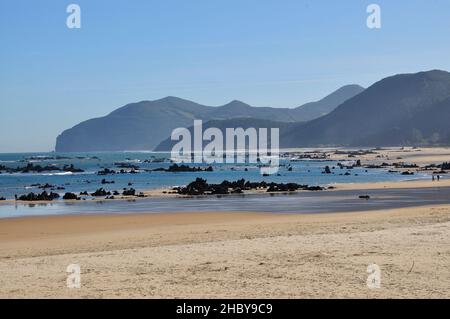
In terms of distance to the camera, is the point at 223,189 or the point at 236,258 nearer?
the point at 236,258

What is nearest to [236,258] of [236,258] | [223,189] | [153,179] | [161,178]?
[236,258]

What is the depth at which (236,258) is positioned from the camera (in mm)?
13867

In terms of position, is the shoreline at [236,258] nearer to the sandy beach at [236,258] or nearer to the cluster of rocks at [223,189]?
the sandy beach at [236,258]

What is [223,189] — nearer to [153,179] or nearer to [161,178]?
[153,179]

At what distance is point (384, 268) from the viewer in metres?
12.4

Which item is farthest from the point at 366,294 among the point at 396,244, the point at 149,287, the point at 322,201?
the point at 322,201

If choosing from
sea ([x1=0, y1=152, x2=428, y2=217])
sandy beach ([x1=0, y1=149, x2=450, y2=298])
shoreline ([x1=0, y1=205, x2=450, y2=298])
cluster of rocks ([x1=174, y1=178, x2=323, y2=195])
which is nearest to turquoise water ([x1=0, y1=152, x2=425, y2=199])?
sea ([x1=0, y1=152, x2=428, y2=217])

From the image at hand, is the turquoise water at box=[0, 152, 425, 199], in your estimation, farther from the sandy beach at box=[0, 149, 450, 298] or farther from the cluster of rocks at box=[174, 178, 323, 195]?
the sandy beach at box=[0, 149, 450, 298]

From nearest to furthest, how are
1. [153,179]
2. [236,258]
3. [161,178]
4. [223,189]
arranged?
1. [236,258]
2. [223,189]
3. [153,179]
4. [161,178]

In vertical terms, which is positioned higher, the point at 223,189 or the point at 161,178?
the point at 223,189

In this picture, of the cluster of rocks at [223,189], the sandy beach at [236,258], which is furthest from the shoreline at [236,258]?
the cluster of rocks at [223,189]
